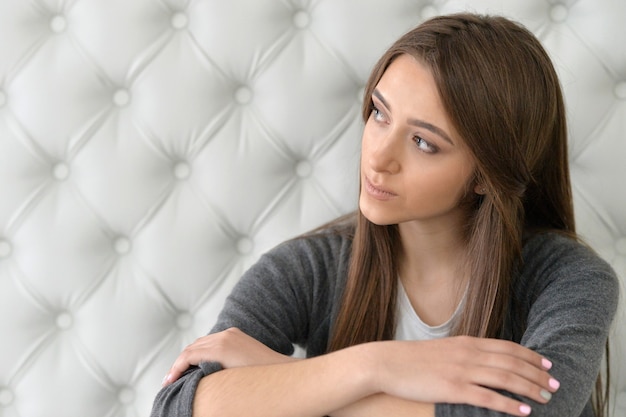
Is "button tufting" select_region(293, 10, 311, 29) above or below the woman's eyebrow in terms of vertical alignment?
above

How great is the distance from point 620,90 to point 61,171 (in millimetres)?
982

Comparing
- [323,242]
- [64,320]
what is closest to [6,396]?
[64,320]

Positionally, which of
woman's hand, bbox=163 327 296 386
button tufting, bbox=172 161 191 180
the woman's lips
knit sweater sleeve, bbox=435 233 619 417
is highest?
button tufting, bbox=172 161 191 180

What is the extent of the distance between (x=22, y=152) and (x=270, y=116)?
0.43 metres

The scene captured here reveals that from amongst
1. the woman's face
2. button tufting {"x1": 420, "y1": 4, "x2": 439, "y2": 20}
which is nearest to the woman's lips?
the woman's face

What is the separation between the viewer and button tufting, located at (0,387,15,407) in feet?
4.27

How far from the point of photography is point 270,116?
1.29m

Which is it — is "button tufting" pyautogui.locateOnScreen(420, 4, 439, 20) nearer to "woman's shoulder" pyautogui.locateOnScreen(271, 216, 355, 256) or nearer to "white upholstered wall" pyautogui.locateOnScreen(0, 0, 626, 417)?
"white upholstered wall" pyautogui.locateOnScreen(0, 0, 626, 417)

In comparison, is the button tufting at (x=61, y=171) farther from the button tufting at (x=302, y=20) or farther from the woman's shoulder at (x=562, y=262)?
the woman's shoulder at (x=562, y=262)

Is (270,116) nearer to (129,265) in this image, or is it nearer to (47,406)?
(129,265)

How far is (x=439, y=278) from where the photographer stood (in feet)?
3.92

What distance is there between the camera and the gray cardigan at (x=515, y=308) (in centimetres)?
95

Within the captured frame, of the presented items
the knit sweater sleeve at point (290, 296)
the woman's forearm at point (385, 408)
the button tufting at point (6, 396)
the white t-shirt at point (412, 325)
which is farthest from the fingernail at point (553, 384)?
the button tufting at point (6, 396)

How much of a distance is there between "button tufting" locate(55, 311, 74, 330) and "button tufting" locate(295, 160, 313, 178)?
480mm
